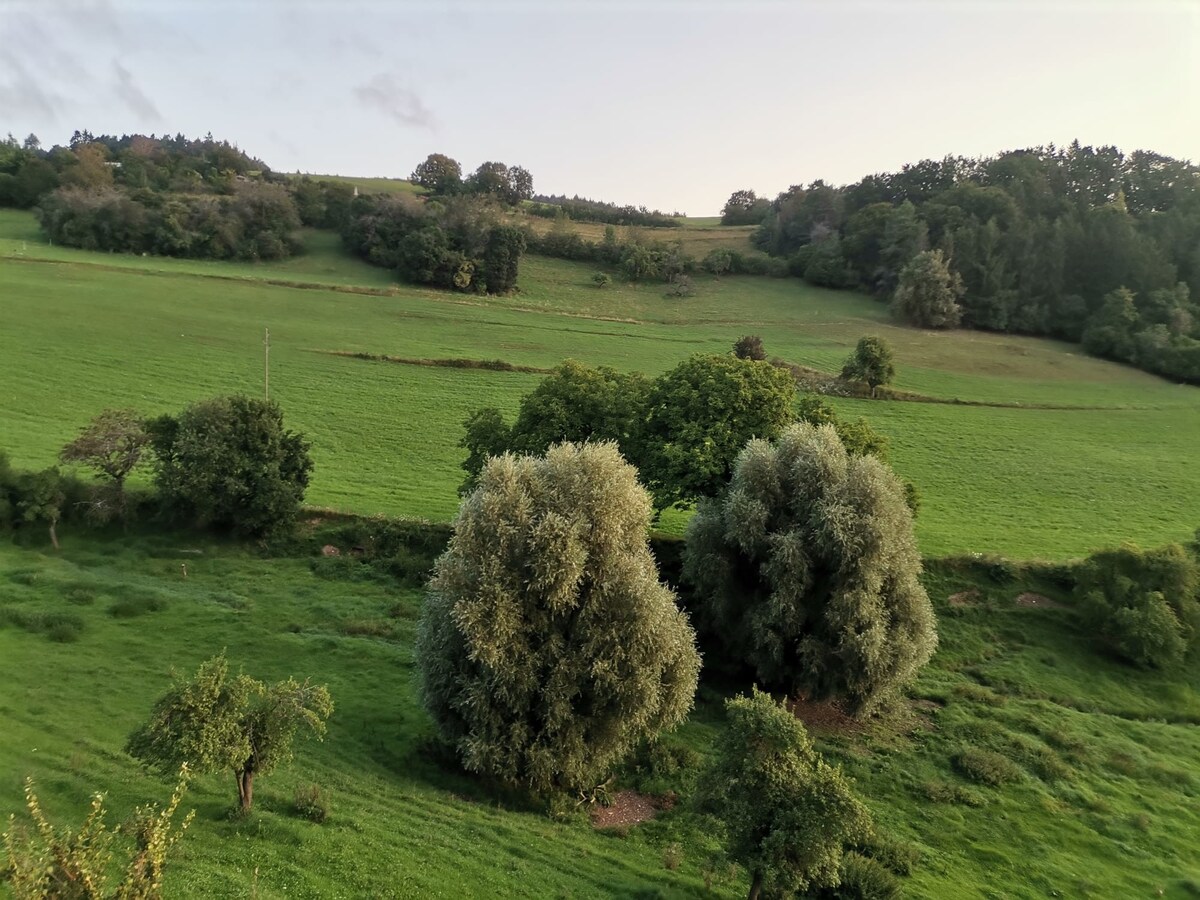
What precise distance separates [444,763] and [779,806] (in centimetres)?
1189

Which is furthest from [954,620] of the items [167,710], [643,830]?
[167,710]

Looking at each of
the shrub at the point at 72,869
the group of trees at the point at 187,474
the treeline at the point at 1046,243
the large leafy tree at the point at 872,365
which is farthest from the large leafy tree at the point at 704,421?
the treeline at the point at 1046,243

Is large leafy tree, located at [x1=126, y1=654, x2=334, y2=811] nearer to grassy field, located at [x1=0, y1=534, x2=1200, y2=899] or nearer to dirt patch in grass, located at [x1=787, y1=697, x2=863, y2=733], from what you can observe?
grassy field, located at [x1=0, y1=534, x2=1200, y2=899]

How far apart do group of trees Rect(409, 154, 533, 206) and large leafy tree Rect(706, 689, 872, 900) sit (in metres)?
145

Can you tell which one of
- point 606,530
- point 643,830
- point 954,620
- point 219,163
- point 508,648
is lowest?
point 643,830

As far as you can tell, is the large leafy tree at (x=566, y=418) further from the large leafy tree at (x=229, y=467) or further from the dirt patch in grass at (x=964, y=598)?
the dirt patch in grass at (x=964, y=598)

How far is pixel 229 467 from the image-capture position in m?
38.0

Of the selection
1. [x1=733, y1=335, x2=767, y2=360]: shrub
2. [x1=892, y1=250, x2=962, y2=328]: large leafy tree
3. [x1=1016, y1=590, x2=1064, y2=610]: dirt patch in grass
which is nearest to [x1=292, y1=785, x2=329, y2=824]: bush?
[x1=1016, y1=590, x2=1064, y2=610]: dirt patch in grass

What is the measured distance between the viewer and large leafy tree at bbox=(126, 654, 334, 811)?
1714cm

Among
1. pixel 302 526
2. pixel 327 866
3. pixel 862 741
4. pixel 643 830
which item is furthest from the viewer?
pixel 302 526

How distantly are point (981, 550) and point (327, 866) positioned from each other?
124ft

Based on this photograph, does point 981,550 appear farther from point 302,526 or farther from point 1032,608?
point 302,526

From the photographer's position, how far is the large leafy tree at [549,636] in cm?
2331

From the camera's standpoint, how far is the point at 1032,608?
37.9 metres
